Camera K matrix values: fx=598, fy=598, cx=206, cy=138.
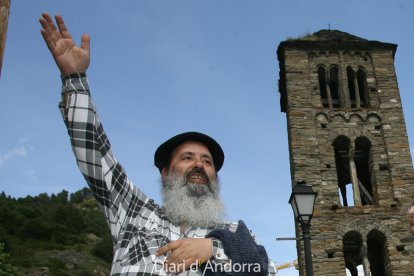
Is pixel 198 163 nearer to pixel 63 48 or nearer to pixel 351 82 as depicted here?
pixel 63 48

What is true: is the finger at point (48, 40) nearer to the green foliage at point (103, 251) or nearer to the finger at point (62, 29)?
the finger at point (62, 29)

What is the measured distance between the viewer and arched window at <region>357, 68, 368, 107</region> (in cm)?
2278

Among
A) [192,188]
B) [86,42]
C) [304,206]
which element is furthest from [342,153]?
[86,42]

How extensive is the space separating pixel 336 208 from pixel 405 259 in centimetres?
263

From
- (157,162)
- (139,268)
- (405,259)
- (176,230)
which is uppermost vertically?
(405,259)

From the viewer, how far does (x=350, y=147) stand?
2145cm

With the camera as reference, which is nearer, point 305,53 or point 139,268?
point 139,268

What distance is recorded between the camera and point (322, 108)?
21.8 metres

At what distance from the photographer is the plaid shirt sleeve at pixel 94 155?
2.86 meters

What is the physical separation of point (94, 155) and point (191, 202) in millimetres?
551

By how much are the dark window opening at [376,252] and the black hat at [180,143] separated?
17306 mm

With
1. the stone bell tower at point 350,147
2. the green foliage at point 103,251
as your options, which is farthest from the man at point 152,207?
the green foliage at point 103,251

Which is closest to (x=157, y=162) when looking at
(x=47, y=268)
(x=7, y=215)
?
(x=47, y=268)

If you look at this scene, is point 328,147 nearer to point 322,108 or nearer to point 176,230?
point 322,108
